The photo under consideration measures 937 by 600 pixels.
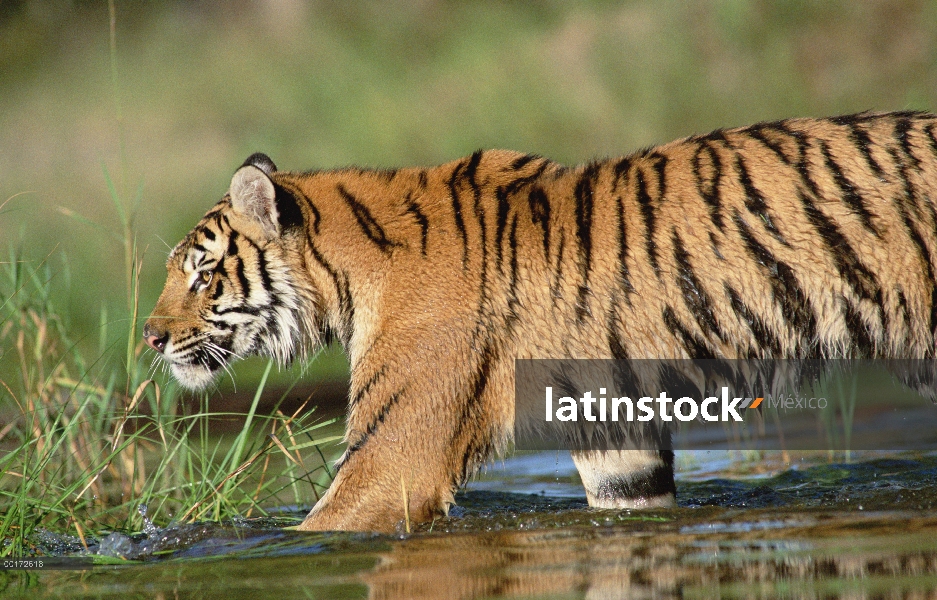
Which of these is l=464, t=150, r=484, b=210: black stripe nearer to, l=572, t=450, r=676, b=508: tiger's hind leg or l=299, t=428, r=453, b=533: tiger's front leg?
l=299, t=428, r=453, b=533: tiger's front leg

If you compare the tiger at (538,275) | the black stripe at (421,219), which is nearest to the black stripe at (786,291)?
the tiger at (538,275)

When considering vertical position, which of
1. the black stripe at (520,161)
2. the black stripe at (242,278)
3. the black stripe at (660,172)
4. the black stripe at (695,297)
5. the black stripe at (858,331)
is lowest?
the black stripe at (858,331)

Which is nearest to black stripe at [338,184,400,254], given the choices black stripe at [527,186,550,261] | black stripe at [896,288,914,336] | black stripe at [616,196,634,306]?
black stripe at [527,186,550,261]

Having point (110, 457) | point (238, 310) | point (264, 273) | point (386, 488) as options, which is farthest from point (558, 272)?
point (110, 457)

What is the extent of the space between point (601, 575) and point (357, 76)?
7.99 meters

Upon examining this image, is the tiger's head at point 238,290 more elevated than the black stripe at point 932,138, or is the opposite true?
the black stripe at point 932,138

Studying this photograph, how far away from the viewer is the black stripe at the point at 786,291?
372cm

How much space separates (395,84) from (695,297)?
22.0 feet

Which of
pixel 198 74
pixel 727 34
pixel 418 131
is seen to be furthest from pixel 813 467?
pixel 198 74

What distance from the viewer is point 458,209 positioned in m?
4.02

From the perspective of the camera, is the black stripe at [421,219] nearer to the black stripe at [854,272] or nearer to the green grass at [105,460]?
the green grass at [105,460]

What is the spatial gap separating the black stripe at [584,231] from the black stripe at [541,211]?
93 mm

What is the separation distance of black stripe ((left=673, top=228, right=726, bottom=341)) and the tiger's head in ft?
3.79

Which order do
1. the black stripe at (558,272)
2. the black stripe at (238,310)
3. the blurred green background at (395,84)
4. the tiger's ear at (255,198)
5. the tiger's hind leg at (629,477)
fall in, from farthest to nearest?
1. the blurred green background at (395,84)
2. the tiger's hind leg at (629,477)
3. the black stripe at (238,310)
4. the tiger's ear at (255,198)
5. the black stripe at (558,272)
